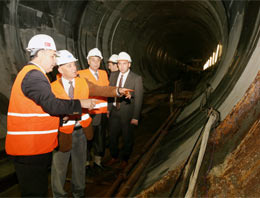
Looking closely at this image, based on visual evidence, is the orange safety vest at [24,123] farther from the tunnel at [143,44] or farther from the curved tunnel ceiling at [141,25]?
the curved tunnel ceiling at [141,25]

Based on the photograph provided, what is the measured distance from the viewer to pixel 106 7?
6.71 meters

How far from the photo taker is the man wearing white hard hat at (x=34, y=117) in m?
2.10

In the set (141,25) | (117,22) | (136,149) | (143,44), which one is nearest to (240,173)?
(136,149)

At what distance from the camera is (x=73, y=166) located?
304cm

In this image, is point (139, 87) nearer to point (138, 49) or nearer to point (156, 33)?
point (138, 49)

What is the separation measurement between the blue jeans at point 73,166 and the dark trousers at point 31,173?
520 mm

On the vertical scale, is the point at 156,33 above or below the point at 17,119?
above

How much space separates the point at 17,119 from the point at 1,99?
2.50 meters

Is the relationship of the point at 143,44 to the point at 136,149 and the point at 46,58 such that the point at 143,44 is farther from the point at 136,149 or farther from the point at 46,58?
the point at 46,58

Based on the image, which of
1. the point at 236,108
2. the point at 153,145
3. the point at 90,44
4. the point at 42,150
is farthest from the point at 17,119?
the point at 90,44

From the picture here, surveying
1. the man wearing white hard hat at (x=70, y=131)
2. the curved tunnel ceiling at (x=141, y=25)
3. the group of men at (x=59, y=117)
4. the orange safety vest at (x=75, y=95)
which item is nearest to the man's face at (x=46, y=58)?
the group of men at (x=59, y=117)

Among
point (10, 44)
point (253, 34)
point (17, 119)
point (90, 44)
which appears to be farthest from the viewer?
point (90, 44)

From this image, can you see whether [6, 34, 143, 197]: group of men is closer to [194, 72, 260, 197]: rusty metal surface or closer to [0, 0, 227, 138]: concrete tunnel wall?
[194, 72, 260, 197]: rusty metal surface

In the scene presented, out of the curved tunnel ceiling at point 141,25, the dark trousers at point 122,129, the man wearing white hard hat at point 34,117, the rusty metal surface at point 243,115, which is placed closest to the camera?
the rusty metal surface at point 243,115
